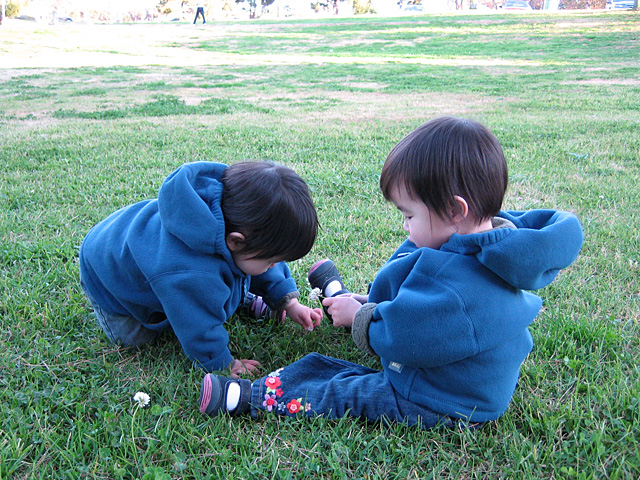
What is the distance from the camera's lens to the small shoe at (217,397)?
6.19 ft

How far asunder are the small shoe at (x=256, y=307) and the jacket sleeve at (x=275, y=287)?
0.05m

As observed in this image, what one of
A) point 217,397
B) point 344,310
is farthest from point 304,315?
point 217,397

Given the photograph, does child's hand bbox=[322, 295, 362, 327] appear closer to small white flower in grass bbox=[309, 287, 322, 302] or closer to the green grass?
the green grass

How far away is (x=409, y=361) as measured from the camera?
5.75ft

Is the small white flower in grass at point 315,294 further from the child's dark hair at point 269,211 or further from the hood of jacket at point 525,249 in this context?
the hood of jacket at point 525,249

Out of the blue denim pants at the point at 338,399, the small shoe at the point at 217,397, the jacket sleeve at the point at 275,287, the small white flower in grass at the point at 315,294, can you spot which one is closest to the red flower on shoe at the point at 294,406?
the blue denim pants at the point at 338,399

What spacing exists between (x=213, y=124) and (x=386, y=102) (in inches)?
159

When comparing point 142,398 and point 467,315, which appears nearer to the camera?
point 467,315

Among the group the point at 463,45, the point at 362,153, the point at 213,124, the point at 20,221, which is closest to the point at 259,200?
the point at 20,221

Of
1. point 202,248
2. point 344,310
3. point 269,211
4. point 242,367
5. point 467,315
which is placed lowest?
point 242,367

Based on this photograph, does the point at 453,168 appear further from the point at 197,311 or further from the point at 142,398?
the point at 142,398

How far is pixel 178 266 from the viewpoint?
199 cm

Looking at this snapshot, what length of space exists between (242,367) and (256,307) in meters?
0.51

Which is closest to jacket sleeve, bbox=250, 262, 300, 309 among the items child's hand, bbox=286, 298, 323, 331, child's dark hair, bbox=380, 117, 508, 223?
child's hand, bbox=286, 298, 323, 331
